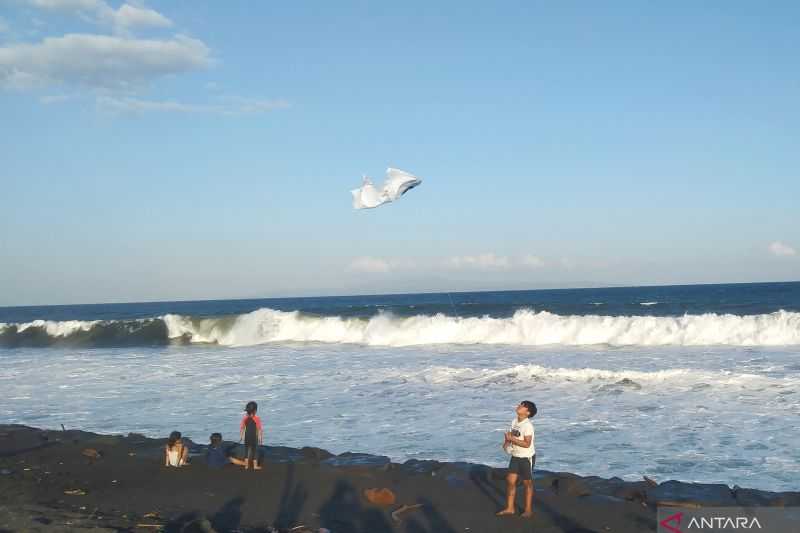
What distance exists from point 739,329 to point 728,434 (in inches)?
675

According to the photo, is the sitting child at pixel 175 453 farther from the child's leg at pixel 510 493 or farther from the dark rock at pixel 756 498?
the dark rock at pixel 756 498

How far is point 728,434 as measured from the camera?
10438 millimetres

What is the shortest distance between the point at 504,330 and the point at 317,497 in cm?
2258

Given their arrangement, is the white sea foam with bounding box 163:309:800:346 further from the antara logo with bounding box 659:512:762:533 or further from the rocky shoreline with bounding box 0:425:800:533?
the antara logo with bounding box 659:512:762:533

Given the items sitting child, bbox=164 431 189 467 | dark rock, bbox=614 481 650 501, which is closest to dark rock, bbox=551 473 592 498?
dark rock, bbox=614 481 650 501

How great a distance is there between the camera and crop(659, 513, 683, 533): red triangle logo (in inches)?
251

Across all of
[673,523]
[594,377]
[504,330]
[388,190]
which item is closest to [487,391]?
[594,377]

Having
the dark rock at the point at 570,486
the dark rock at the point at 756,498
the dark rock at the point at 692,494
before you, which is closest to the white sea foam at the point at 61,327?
the dark rock at the point at 570,486

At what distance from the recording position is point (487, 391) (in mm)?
15016

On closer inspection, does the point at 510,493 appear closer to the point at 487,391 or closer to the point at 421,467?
the point at 421,467

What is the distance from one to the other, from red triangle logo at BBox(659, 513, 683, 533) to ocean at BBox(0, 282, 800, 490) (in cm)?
176

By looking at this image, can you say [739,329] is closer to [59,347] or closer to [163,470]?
[163,470]

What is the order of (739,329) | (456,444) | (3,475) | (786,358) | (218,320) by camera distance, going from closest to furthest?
(3,475)
(456,444)
(786,358)
(739,329)
(218,320)

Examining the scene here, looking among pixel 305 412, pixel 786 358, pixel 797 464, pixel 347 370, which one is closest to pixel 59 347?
pixel 347 370
